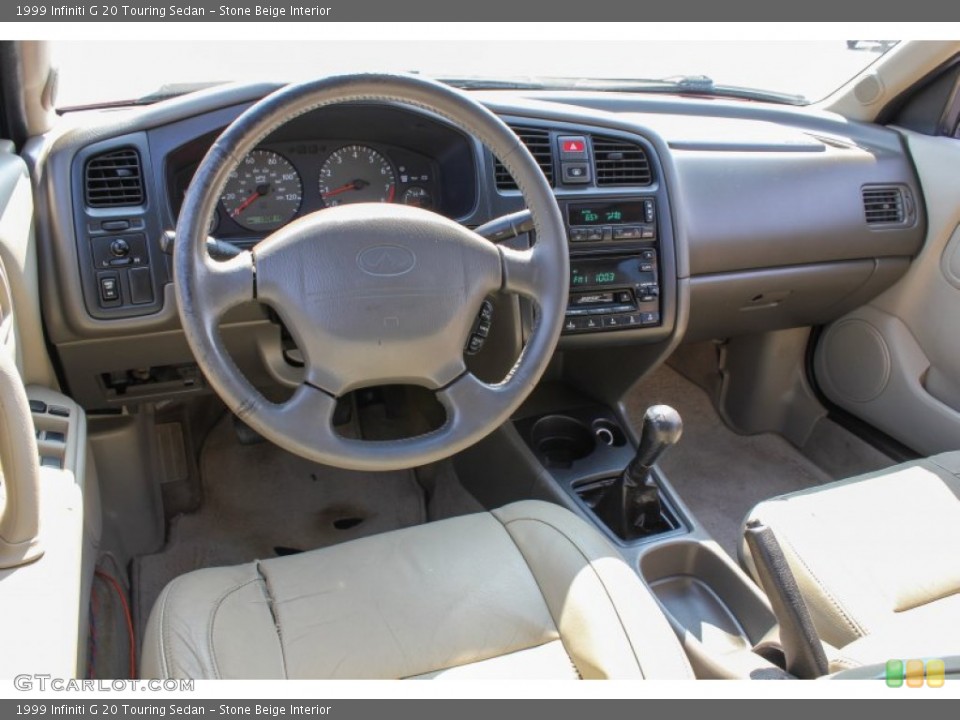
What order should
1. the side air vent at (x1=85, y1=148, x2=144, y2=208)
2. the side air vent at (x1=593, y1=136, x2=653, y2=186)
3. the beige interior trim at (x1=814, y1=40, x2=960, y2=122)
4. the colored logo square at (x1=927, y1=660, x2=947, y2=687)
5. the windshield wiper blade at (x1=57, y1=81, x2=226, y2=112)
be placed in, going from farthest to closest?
the beige interior trim at (x1=814, y1=40, x2=960, y2=122), the side air vent at (x1=593, y1=136, x2=653, y2=186), the windshield wiper blade at (x1=57, y1=81, x2=226, y2=112), the side air vent at (x1=85, y1=148, x2=144, y2=208), the colored logo square at (x1=927, y1=660, x2=947, y2=687)

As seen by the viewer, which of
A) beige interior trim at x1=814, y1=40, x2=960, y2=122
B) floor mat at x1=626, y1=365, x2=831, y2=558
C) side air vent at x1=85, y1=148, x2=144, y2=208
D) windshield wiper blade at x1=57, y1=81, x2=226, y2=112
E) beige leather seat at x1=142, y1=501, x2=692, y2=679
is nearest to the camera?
beige leather seat at x1=142, y1=501, x2=692, y2=679

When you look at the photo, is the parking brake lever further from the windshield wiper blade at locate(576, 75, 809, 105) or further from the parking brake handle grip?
the windshield wiper blade at locate(576, 75, 809, 105)

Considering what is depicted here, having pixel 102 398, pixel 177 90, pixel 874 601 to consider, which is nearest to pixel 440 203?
pixel 177 90

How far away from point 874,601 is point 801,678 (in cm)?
22

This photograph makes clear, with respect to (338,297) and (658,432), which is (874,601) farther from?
(338,297)

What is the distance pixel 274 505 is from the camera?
8.14 ft

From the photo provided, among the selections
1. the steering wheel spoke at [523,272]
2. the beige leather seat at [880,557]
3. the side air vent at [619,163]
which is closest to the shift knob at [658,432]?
the beige leather seat at [880,557]

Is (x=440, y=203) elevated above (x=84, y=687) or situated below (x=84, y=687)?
above

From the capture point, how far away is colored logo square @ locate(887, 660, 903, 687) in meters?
1.09

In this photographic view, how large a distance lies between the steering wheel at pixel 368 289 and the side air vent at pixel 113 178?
45cm

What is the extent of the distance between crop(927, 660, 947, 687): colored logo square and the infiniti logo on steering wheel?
92 centimetres

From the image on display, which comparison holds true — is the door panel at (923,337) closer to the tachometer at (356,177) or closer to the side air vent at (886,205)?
the side air vent at (886,205)

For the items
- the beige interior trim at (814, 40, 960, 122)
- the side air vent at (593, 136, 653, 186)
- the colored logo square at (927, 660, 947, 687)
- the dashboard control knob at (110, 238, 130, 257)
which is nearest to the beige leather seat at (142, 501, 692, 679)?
the colored logo square at (927, 660, 947, 687)

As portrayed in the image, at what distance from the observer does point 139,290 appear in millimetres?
1691
